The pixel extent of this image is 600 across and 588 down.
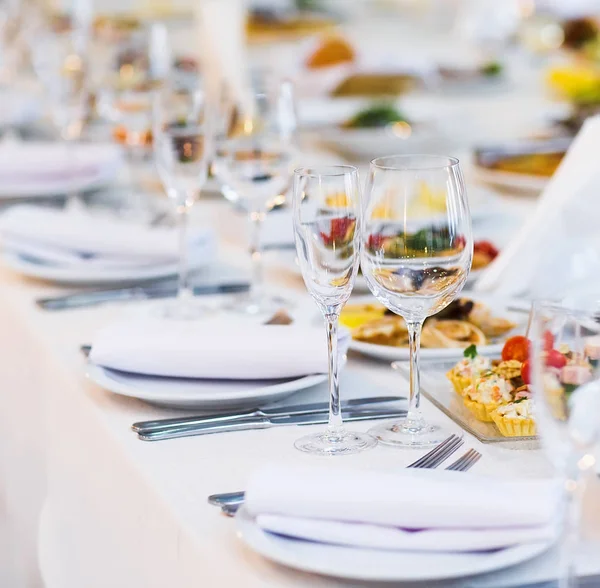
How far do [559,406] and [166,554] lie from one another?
1.00ft

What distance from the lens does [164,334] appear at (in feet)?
3.19

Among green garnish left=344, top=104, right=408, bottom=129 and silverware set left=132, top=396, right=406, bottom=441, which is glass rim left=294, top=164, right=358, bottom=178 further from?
green garnish left=344, top=104, right=408, bottom=129

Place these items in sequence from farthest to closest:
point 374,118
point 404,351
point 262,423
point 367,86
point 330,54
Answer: point 330,54, point 367,86, point 374,118, point 404,351, point 262,423

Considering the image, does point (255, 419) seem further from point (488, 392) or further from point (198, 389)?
point (488, 392)

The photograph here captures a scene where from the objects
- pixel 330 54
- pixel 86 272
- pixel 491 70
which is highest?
pixel 330 54

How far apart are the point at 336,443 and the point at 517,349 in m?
0.17

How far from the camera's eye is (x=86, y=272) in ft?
4.39

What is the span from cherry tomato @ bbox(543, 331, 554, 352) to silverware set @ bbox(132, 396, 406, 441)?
0.31 metres

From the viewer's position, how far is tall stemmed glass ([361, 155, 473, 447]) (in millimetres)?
752

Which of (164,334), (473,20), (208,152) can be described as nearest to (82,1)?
(473,20)

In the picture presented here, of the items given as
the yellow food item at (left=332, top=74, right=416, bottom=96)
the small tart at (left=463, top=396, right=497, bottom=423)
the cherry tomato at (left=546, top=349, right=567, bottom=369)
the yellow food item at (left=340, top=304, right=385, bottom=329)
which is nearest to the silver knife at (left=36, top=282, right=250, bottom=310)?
the yellow food item at (left=340, top=304, right=385, bottom=329)

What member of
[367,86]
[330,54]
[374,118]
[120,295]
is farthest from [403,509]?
[330,54]

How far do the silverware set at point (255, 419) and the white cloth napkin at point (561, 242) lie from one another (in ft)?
1.13

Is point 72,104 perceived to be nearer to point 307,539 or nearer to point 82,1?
point 307,539
